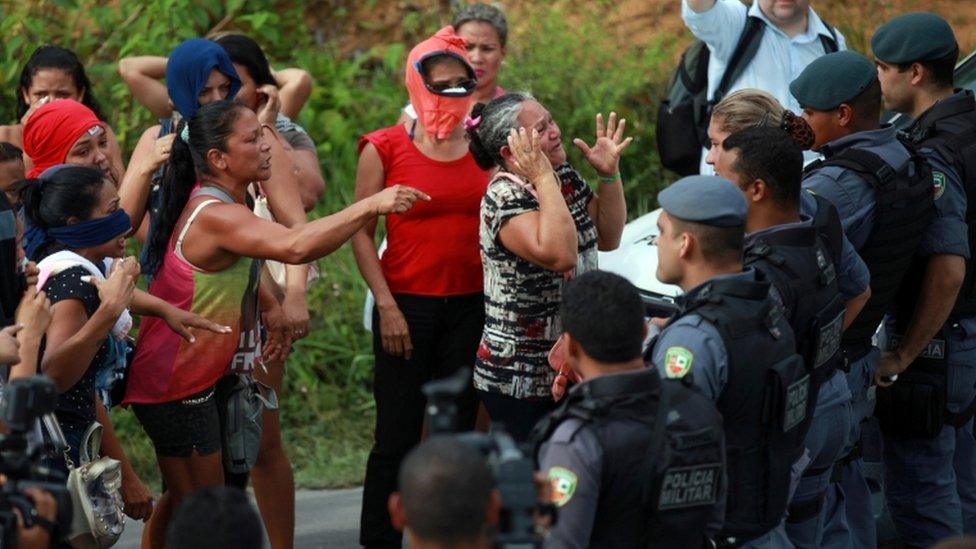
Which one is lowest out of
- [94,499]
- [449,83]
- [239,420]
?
[239,420]

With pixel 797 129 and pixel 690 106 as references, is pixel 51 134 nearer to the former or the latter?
pixel 797 129

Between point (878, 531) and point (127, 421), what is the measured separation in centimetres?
395

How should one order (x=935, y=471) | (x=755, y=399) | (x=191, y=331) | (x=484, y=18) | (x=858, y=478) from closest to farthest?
(x=755, y=399), (x=191, y=331), (x=858, y=478), (x=935, y=471), (x=484, y=18)

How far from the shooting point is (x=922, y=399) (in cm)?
546

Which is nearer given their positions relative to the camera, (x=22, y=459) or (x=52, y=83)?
(x=22, y=459)

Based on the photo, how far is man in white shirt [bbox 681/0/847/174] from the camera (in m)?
6.50

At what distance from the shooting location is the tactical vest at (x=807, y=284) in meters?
4.32

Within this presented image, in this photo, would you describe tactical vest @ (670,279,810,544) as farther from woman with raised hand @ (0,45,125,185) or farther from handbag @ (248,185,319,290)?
woman with raised hand @ (0,45,125,185)

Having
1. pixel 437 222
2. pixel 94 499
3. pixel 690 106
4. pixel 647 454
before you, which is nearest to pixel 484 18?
pixel 690 106

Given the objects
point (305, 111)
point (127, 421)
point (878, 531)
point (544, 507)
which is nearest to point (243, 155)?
point (544, 507)

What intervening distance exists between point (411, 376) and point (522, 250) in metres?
1.00

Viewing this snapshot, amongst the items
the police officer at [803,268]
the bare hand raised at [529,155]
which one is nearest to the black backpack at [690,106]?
the bare hand raised at [529,155]

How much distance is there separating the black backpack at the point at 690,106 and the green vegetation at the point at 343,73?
1752mm

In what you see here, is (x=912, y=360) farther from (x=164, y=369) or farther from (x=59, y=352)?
(x=59, y=352)
